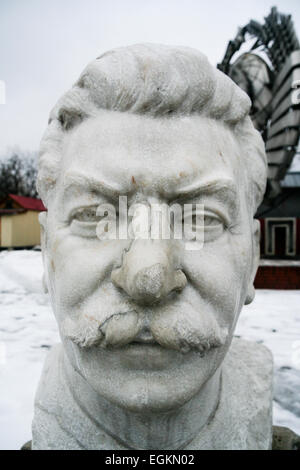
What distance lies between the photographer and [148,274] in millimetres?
933

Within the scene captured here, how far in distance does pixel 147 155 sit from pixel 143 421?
2.97 feet

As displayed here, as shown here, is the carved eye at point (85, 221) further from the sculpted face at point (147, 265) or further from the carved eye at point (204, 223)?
the carved eye at point (204, 223)

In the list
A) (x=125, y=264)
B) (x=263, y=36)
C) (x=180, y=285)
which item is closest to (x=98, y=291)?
(x=125, y=264)

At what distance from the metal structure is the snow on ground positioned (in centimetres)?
213

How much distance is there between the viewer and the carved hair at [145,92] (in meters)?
1.10

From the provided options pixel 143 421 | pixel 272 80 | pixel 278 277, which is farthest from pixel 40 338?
pixel 272 80

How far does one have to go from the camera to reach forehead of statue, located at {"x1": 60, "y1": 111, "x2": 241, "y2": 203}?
1065mm

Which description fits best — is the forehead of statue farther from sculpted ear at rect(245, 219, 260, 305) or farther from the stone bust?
sculpted ear at rect(245, 219, 260, 305)

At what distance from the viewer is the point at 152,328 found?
993mm

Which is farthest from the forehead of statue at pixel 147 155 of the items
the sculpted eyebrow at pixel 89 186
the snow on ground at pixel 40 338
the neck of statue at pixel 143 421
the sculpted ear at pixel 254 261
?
the snow on ground at pixel 40 338

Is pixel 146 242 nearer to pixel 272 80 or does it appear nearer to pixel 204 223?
pixel 204 223

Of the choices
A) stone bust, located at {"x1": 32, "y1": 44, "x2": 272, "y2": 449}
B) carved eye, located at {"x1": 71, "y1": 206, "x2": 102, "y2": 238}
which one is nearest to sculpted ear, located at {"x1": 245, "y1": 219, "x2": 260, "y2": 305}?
stone bust, located at {"x1": 32, "y1": 44, "x2": 272, "y2": 449}

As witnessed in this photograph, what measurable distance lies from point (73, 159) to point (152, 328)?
59 cm
